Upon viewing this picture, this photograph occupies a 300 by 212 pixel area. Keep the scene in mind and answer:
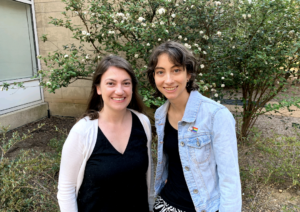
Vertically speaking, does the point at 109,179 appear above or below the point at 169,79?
below

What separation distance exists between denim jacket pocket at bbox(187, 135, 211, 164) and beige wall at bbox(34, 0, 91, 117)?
506cm

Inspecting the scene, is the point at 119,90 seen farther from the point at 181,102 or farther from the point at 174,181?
the point at 174,181

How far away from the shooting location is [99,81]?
5.61 ft

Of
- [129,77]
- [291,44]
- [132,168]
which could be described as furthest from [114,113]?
[291,44]

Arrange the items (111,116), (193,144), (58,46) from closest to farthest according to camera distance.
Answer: (193,144) < (111,116) < (58,46)

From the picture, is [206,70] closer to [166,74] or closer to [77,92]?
[166,74]

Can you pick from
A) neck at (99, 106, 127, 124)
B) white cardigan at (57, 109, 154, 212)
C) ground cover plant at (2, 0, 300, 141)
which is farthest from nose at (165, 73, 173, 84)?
ground cover plant at (2, 0, 300, 141)

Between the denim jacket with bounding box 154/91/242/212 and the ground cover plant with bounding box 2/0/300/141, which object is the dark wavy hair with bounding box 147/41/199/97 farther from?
the ground cover plant with bounding box 2/0/300/141

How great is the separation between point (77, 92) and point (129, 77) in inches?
193

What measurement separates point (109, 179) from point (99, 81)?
71 cm

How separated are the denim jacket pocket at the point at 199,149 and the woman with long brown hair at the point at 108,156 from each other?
0.41 m

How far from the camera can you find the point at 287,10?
11.0 feet

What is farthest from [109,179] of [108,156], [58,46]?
[58,46]

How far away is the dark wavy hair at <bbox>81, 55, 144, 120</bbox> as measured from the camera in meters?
1.65
